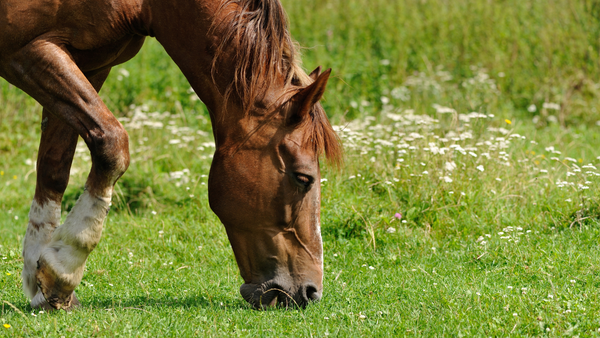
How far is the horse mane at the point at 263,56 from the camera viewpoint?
10.9ft

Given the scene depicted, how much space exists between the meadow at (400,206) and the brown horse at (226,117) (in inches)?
11.5

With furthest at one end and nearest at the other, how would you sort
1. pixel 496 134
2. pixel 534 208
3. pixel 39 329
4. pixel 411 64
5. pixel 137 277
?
pixel 411 64
pixel 496 134
pixel 534 208
pixel 137 277
pixel 39 329

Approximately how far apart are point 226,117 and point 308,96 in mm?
474

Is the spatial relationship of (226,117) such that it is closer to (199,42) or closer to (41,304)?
(199,42)

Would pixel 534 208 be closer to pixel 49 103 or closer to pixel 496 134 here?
pixel 496 134

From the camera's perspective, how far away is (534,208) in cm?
530

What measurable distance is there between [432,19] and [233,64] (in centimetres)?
894

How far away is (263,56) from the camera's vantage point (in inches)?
131

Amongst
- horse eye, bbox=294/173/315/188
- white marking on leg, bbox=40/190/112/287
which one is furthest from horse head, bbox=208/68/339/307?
white marking on leg, bbox=40/190/112/287

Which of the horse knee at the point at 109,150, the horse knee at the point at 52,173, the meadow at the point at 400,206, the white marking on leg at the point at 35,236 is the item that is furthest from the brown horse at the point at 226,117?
the horse knee at the point at 52,173

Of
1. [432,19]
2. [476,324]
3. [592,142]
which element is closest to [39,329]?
[476,324]

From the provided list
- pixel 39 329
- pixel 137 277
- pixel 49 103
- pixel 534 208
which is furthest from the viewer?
pixel 534 208

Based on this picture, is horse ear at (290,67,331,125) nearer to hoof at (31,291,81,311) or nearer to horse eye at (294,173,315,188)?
horse eye at (294,173,315,188)

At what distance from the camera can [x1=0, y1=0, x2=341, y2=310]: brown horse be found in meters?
3.27
